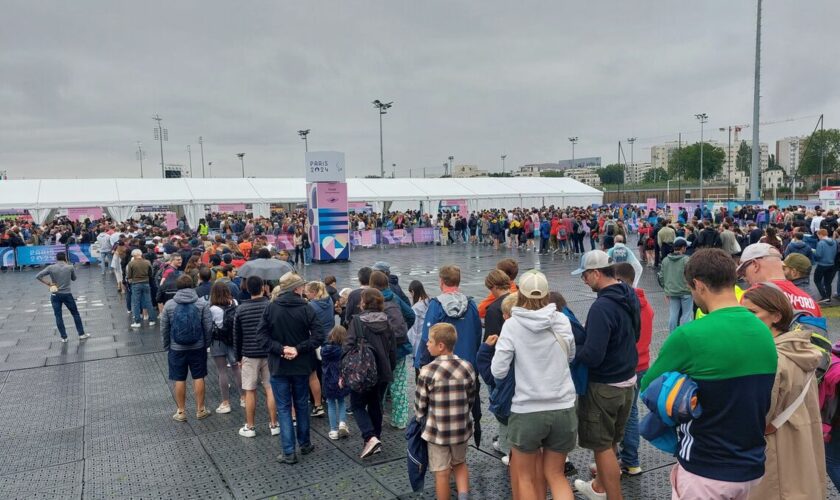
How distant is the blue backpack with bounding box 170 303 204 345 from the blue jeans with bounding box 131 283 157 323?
5819mm

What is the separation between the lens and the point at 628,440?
14.1 ft

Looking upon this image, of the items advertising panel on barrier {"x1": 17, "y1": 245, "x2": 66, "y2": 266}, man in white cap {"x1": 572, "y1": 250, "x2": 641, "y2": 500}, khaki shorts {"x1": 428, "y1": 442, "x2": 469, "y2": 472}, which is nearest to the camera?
man in white cap {"x1": 572, "y1": 250, "x2": 641, "y2": 500}

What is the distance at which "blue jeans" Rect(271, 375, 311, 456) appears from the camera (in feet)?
15.6

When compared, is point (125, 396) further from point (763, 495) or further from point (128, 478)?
point (763, 495)

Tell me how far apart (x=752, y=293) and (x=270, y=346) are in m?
3.56

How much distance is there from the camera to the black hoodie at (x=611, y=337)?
134 inches

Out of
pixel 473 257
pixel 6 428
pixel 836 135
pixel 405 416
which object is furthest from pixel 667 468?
pixel 836 135

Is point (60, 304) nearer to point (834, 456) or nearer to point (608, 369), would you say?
point (608, 369)

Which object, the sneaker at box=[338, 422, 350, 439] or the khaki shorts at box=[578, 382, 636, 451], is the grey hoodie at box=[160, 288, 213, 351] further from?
the khaki shorts at box=[578, 382, 636, 451]

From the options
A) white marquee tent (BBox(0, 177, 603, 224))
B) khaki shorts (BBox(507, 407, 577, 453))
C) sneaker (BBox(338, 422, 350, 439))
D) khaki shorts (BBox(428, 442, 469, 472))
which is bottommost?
sneaker (BBox(338, 422, 350, 439))

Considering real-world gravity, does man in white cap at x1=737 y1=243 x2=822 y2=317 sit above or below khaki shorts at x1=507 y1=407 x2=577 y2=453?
above

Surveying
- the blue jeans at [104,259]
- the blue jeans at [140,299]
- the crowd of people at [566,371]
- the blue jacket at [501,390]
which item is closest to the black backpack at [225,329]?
the crowd of people at [566,371]

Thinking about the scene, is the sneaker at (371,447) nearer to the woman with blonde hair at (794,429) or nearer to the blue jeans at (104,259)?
the woman with blonde hair at (794,429)

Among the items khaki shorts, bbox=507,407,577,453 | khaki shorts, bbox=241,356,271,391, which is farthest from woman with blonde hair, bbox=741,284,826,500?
khaki shorts, bbox=241,356,271,391
